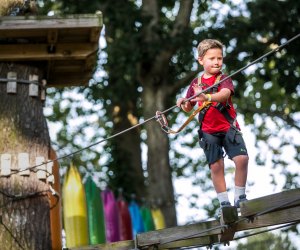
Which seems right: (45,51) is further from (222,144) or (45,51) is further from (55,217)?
(222,144)

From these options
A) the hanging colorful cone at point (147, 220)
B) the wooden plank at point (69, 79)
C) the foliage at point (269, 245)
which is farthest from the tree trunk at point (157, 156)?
the wooden plank at point (69, 79)

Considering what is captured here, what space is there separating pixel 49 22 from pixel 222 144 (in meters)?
1.54

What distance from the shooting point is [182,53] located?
12.8 m

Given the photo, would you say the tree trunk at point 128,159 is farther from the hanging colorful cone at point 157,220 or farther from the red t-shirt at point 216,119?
the red t-shirt at point 216,119

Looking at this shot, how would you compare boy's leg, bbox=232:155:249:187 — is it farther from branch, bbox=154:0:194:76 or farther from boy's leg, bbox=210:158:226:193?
branch, bbox=154:0:194:76

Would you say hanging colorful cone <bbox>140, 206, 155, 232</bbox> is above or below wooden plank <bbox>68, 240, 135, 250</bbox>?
above

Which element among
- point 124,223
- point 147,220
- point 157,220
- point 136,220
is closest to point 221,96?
point 124,223

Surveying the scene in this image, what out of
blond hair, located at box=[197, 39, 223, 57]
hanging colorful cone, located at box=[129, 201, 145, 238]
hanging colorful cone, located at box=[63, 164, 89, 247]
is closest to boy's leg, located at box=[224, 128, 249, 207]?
blond hair, located at box=[197, 39, 223, 57]

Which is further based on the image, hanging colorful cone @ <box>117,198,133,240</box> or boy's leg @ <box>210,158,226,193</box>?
hanging colorful cone @ <box>117,198,133,240</box>

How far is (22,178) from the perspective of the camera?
5.24 metres

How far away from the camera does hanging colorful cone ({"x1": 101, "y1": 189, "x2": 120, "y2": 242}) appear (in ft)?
31.8

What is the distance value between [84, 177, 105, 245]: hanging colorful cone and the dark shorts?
170 inches

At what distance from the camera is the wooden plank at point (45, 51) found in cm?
550

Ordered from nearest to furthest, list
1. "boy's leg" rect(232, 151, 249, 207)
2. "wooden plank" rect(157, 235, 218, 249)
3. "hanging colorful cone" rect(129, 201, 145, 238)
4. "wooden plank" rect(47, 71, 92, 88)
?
"boy's leg" rect(232, 151, 249, 207), "wooden plank" rect(157, 235, 218, 249), "wooden plank" rect(47, 71, 92, 88), "hanging colorful cone" rect(129, 201, 145, 238)
